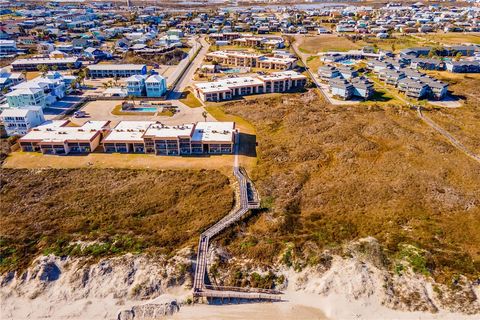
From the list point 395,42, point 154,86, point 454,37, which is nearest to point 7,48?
point 154,86

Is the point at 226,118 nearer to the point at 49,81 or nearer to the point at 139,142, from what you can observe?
the point at 139,142

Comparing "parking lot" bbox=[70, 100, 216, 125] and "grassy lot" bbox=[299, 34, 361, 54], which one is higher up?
"grassy lot" bbox=[299, 34, 361, 54]

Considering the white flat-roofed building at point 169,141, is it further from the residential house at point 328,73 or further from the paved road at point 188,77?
the residential house at point 328,73

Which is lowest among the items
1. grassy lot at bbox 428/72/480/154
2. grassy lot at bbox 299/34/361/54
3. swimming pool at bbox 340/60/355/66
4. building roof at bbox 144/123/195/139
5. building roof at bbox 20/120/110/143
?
grassy lot at bbox 428/72/480/154

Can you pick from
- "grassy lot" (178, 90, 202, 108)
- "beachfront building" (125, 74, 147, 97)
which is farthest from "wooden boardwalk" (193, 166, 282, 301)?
"beachfront building" (125, 74, 147, 97)

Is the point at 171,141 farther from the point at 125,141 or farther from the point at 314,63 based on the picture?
the point at 314,63

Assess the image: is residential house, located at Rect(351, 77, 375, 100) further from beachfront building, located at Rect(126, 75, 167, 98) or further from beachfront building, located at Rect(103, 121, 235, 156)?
beachfront building, located at Rect(126, 75, 167, 98)

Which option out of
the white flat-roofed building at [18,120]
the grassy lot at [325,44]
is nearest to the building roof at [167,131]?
the white flat-roofed building at [18,120]
